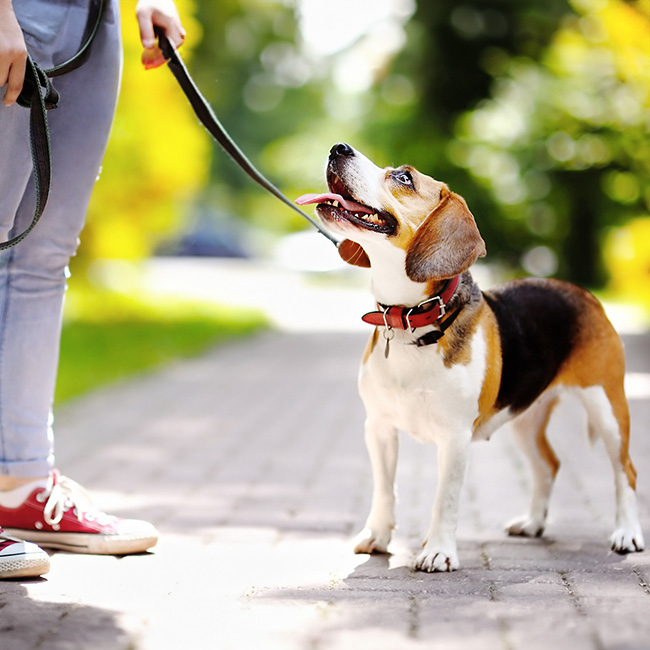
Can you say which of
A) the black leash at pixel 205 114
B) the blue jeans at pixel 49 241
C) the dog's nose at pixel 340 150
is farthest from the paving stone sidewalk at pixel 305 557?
the dog's nose at pixel 340 150

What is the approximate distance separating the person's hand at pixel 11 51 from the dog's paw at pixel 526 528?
260 centimetres

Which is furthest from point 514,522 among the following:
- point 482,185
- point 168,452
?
point 482,185

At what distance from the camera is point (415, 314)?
11.7 feet

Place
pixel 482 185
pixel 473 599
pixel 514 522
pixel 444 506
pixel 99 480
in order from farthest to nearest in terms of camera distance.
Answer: pixel 482 185 → pixel 99 480 → pixel 514 522 → pixel 444 506 → pixel 473 599

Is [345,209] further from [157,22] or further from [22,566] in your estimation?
[22,566]

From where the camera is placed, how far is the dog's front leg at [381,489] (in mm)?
3799

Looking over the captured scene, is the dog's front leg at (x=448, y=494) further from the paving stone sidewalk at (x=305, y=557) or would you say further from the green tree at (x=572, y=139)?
the green tree at (x=572, y=139)

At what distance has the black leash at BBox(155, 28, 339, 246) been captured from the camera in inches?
153

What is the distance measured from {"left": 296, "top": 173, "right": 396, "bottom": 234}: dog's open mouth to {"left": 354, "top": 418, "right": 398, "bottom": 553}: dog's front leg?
0.76m

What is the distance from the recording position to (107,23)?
3639 mm

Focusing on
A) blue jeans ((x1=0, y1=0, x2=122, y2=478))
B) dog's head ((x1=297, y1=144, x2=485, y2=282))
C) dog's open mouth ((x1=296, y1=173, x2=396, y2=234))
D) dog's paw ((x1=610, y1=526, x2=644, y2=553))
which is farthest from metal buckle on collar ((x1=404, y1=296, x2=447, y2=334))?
blue jeans ((x1=0, y1=0, x2=122, y2=478))

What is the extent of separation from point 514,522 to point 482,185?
1851cm

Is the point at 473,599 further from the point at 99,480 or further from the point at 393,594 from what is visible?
the point at 99,480

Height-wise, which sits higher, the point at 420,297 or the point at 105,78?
the point at 105,78
